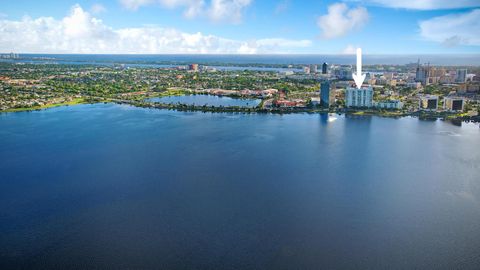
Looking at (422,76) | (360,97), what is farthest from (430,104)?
(422,76)

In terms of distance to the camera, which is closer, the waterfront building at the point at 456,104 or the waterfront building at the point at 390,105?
the waterfront building at the point at 456,104

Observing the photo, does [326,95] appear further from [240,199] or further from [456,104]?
[240,199]

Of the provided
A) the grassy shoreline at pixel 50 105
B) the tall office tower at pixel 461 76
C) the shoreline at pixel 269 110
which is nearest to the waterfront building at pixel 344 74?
the tall office tower at pixel 461 76

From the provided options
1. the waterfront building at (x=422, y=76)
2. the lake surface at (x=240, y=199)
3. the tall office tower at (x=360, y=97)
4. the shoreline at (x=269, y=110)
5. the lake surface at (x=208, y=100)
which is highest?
the waterfront building at (x=422, y=76)

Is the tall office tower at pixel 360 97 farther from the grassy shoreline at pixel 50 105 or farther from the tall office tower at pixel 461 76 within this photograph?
the tall office tower at pixel 461 76

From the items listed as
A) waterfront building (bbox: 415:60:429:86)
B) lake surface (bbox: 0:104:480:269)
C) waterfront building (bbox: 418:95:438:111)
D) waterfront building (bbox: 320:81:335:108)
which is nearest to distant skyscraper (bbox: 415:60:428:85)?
waterfront building (bbox: 415:60:429:86)

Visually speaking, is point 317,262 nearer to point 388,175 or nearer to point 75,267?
point 75,267

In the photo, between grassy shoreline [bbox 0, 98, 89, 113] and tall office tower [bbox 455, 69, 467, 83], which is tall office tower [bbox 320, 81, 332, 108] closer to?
grassy shoreline [bbox 0, 98, 89, 113]
